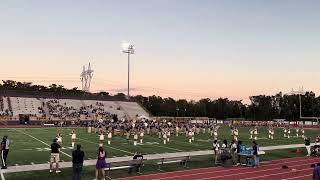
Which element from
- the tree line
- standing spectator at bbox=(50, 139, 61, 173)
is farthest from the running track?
the tree line

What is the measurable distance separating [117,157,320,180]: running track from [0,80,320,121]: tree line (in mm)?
71011

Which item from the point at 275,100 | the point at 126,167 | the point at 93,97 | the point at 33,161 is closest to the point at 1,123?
the point at 93,97

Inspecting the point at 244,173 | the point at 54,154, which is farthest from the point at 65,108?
the point at 244,173

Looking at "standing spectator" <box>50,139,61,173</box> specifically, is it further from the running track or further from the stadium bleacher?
the stadium bleacher

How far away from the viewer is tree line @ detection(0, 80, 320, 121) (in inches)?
4122

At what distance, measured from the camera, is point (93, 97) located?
280 feet

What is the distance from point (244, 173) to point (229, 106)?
10621 cm

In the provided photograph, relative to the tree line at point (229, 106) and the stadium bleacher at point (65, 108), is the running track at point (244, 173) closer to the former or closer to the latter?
the stadium bleacher at point (65, 108)

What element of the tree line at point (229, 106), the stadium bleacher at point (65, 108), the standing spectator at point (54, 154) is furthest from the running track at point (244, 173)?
the tree line at point (229, 106)

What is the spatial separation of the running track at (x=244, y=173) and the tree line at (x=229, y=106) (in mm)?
71011

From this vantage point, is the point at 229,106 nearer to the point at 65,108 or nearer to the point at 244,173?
the point at 65,108

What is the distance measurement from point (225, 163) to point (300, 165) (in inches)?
167

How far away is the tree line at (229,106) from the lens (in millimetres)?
104688

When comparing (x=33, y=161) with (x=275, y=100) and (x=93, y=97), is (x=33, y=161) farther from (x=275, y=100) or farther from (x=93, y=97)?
(x=275, y=100)
